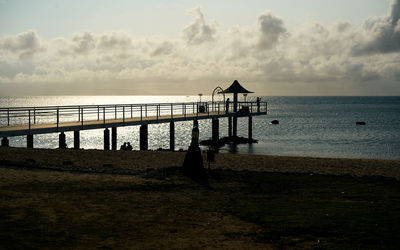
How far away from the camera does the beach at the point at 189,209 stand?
7.69m

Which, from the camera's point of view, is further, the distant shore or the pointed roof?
the pointed roof

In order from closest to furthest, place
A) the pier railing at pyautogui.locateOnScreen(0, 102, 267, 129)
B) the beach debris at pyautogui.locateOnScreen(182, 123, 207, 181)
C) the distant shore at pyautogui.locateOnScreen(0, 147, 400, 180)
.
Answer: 1. the beach debris at pyautogui.locateOnScreen(182, 123, 207, 181)
2. the distant shore at pyautogui.locateOnScreen(0, 147, 400, 180)
3. the pier railing at pyautogui.locateOnScreen(0, 102, 267, 129)

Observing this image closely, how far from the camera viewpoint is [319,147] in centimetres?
4366

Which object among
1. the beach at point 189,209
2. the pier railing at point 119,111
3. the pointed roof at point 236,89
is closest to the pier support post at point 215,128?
the pier railing at point 119,111

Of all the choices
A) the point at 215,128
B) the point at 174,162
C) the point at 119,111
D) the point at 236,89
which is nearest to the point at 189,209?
the point at 174,162

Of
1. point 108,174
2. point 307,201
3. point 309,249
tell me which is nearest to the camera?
point 309,249

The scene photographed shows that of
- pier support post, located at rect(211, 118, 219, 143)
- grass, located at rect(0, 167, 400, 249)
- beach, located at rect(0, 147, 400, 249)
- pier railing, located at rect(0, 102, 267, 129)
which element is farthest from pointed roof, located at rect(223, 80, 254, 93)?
grass, located at rect(0, 167, 400, 249)

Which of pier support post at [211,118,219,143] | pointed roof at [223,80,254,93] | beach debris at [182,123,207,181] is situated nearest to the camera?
beach debris at [182,123,207,181]

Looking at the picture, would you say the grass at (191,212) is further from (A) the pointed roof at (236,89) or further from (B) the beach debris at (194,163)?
(A) the pointed roof at (236,89)

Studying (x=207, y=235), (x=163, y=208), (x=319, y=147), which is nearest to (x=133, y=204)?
(x=163, y=208)

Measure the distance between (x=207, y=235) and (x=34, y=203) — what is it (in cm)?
426

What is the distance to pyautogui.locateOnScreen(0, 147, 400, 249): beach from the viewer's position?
7.69 metres

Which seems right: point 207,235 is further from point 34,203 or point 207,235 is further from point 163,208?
point 34,203

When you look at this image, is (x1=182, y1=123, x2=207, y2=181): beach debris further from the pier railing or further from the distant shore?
the pier railing
